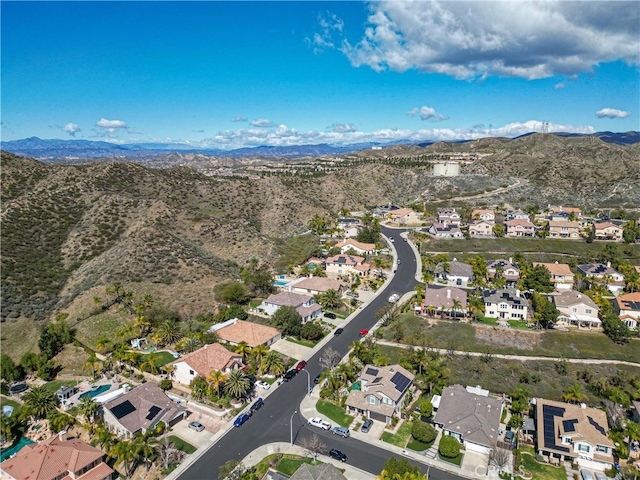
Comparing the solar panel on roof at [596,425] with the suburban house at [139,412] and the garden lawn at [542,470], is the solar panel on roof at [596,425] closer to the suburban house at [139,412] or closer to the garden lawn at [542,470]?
the garden lawn at [542,470]

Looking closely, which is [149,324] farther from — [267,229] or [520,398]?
[267,229]

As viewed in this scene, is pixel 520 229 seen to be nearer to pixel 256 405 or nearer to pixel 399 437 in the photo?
pixel 399 437

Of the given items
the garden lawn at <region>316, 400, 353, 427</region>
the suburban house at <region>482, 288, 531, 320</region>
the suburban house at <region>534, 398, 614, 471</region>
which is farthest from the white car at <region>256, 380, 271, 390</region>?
the suburban house at <region>482, 288, 531, 320</region>

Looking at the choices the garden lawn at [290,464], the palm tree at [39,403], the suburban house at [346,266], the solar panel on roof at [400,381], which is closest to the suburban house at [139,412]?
the palm tree at [39,403]

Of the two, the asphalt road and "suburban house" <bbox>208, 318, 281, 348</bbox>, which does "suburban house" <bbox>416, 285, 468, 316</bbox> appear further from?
"suburban house" <bbox>208, 318, 281, 348</bbox>

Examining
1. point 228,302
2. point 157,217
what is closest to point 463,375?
point 228,302

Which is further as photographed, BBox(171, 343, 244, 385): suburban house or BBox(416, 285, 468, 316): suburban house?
BBox(416, 285, 468, 316): suburban house
